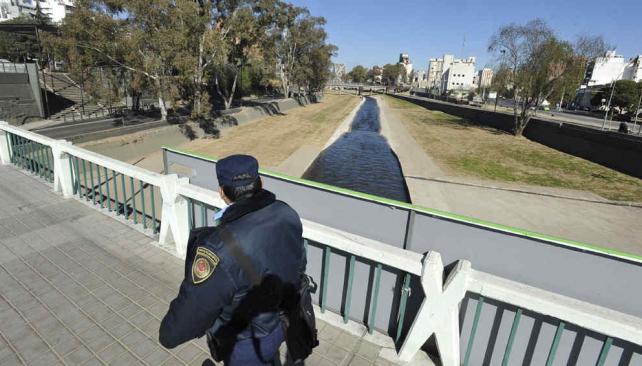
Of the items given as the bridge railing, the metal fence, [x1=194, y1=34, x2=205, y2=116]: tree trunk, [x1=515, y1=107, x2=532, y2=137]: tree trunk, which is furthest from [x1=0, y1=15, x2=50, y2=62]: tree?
[x1=515, y1=107, x2=532, y2=137]: tree trunk

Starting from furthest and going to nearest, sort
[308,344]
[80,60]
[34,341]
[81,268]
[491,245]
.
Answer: [80,60] < [81,268] < [34,341] < [491,245] < [308,344]

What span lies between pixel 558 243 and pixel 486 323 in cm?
89

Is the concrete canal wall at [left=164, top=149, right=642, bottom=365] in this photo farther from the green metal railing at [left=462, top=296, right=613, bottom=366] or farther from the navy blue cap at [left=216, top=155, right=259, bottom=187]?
the navy blue cap at [left=216, top=155, right=259, bottom=187]

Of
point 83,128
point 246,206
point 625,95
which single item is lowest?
point 83,128

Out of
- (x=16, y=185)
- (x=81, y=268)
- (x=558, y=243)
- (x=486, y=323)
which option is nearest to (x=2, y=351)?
(x=81, y=268)

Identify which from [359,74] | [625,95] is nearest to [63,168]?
[625,95]

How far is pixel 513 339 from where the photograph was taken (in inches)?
104

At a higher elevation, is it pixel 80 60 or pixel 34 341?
pixel 80 60

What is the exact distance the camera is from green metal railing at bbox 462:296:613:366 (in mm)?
2330

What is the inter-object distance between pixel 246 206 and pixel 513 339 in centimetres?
237

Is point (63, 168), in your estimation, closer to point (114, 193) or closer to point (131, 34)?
point (114, 193)

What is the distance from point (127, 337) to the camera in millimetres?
3160

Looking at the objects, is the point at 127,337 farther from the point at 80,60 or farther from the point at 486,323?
the point at 80,60

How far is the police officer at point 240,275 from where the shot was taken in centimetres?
166
